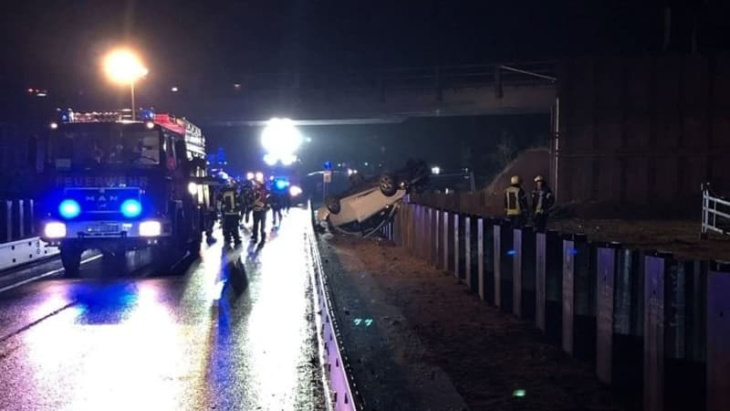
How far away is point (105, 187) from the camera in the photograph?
14.3 metres

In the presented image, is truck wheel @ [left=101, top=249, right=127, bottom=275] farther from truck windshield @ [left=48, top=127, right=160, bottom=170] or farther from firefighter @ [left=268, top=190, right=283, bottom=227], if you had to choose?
firefighter @ [left=268, top=190, right=283, bottom=227]

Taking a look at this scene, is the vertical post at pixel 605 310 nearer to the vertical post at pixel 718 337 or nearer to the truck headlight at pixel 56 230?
the vertical post at pixel 718 337

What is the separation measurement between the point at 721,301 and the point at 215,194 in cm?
1956

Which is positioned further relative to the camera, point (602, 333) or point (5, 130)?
point (5, 130)

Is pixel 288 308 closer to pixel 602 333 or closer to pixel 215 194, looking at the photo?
pixel 602 333

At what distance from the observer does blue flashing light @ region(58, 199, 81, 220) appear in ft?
46.7

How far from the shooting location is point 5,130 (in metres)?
38.3

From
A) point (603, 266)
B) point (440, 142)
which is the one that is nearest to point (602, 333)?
point (603, 266)

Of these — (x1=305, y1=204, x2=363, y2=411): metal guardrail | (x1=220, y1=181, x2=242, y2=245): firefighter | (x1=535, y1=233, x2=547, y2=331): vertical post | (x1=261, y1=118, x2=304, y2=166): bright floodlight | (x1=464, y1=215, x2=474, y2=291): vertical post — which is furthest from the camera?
(x1=261, y1=118, x2=304, y2=166): bright floodlight

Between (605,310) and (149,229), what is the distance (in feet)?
32.9

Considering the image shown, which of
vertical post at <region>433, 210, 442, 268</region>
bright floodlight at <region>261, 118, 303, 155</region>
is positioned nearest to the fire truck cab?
vertical post at <region>433, 210, 442, 268</region>

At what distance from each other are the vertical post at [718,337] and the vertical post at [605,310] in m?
1.46

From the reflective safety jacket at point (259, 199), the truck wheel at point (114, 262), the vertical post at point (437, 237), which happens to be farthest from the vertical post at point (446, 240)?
the reflective safety jacket at point (259, 199)

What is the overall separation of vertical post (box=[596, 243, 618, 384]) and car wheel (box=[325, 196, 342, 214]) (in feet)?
58.1
